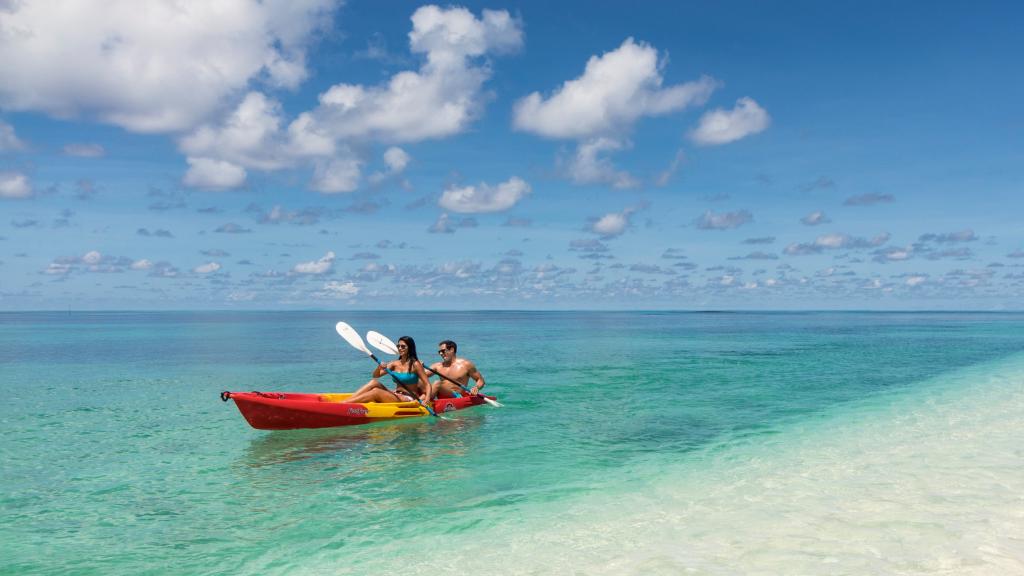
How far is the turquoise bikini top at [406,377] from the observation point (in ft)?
50.6

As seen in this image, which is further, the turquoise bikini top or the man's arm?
the man's arm

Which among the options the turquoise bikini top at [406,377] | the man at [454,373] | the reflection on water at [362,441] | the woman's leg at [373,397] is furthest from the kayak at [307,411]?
the man at [454,373]

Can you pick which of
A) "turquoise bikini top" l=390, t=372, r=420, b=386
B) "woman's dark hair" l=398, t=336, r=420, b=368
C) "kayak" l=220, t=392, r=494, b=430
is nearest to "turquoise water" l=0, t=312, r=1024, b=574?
"kayak" l=220, t=392, r=494, b=430

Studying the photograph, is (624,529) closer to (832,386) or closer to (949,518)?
(949,518)

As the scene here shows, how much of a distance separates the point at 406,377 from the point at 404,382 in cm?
12

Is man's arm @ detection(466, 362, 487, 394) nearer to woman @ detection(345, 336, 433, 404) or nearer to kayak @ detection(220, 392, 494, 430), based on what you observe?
woman @ detection(345, 336, 433, 404)

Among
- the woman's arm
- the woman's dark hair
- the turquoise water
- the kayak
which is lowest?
the turquoise water

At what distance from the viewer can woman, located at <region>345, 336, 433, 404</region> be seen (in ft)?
49.5

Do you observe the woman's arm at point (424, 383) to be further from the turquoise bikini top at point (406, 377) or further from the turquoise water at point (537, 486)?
the turquoise water at point (537, 486)

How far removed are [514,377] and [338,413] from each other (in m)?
12.5

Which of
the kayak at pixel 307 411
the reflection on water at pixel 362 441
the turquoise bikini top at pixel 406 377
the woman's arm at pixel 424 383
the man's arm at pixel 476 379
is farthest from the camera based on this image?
the man's arm at pixel 476 379

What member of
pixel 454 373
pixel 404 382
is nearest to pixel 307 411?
pixel 404 382

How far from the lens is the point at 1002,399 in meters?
19.3

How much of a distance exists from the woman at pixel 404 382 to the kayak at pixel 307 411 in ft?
1.22
